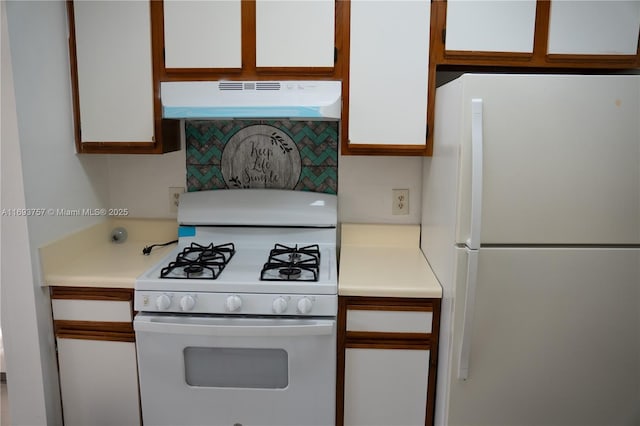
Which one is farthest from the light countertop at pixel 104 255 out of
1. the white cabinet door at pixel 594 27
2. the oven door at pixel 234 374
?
the white cabinet door at pixel 594 27

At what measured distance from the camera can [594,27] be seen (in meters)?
1.83

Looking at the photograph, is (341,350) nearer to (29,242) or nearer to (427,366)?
(427,366)

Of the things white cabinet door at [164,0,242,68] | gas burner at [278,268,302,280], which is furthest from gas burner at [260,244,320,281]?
white cabinet door at [164,0,242,68]

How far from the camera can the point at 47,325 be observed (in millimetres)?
1888

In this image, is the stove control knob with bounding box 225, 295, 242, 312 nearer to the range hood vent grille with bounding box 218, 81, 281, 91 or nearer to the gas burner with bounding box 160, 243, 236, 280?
the gas burner with bounding box 160, 243, 236, 280

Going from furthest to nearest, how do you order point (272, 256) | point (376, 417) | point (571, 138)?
point (272, 256), point (376, 417), point (571, 138)

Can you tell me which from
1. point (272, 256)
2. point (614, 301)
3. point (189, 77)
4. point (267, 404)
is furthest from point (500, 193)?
point (189, 77)

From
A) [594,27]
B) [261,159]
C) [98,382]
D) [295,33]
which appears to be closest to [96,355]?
[98,382]

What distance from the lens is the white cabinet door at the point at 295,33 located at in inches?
74.7

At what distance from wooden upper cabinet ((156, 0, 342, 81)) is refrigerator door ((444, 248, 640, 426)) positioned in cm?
102

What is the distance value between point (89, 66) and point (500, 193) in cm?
176

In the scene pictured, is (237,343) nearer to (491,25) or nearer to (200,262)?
(200,262)

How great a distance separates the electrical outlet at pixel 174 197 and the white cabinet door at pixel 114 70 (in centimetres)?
42

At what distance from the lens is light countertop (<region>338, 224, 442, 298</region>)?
178 centimetres
